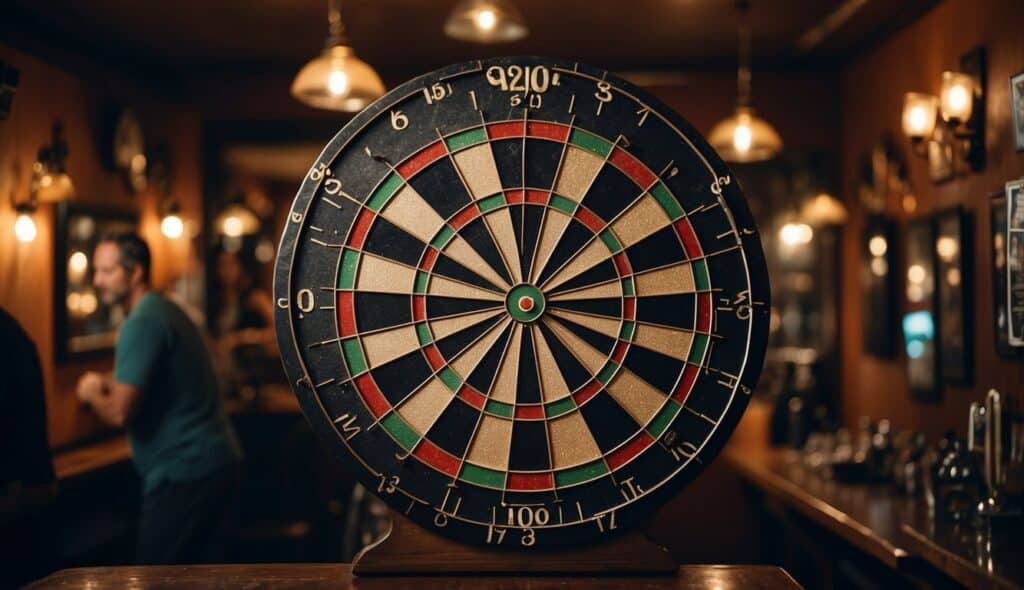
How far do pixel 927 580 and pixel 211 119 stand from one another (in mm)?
5335

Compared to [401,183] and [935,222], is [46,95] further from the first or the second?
[935,222]

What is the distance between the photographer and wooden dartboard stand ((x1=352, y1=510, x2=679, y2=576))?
183cm

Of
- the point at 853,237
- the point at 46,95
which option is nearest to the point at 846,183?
the point at 853,237

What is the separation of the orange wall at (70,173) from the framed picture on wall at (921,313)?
4454 millimetres

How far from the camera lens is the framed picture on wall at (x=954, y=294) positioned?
452 cm

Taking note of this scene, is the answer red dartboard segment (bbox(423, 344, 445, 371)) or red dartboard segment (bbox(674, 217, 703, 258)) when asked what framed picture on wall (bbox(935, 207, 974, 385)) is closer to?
red dartboard segment (bbox(674, 217, 703, 258))

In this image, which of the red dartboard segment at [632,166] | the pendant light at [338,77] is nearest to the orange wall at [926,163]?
the pendant light at [338,77]

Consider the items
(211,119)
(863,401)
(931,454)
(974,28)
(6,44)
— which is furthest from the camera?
(211,119)

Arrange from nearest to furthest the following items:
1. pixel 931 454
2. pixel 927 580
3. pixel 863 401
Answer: pixel 927 580 < pixel 931 454 < pixel 863 401

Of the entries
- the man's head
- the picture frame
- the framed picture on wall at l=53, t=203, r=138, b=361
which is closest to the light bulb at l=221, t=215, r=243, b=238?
the framed picture on wall at l=53, t=203, r=138, b=361

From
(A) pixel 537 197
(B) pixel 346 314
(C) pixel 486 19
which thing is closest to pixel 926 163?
(C) pixel 486 19

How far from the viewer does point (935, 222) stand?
194 inches

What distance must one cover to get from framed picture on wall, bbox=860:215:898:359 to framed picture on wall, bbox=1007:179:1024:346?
1.67 meters

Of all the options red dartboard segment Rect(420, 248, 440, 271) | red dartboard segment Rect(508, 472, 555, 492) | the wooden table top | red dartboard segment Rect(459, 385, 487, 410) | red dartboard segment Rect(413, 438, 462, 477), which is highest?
red dartboard segment Rect(420, 248, 440, 271)
